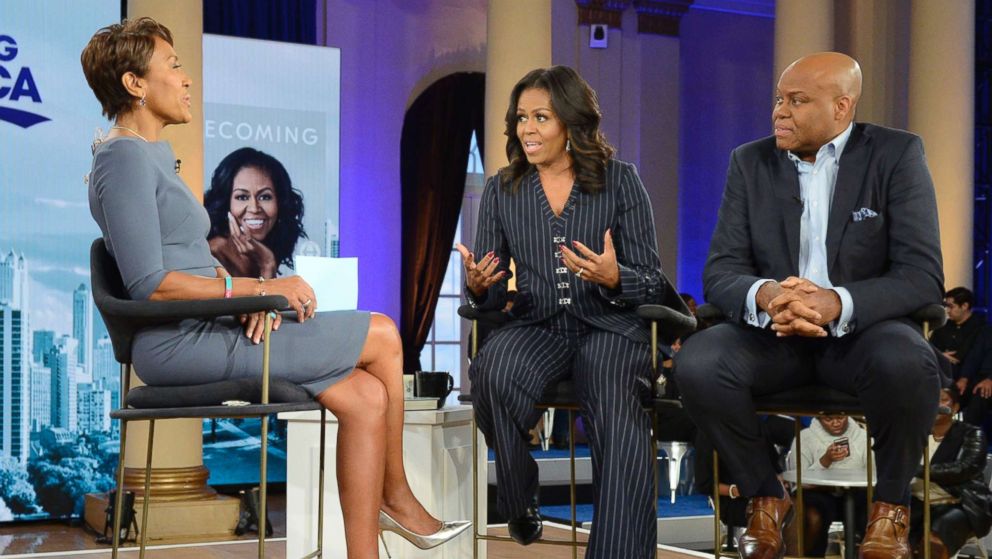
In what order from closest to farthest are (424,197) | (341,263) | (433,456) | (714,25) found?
(433,456) → (341,263) → (424,197) → (714,25)

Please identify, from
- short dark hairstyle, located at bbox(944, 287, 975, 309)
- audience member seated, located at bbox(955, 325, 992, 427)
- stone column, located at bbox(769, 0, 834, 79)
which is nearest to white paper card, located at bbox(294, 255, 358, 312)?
stone column, located at bbox(769, 0, 834, 79)

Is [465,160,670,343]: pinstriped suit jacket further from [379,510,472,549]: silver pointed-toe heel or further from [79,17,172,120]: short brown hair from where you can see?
[79,17,172,120]: short brown hair

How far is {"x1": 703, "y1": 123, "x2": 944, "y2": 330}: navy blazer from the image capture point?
241cm

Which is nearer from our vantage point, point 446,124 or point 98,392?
point 98,392

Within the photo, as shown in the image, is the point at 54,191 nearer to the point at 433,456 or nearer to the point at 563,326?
the point at 433,456

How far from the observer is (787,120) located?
8.50 ft

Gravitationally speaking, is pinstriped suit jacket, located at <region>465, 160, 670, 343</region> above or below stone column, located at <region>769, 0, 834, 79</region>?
below

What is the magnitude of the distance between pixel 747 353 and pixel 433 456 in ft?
4.44

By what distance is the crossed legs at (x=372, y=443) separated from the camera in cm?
237

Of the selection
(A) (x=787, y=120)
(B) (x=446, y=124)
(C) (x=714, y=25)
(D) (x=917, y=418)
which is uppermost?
(C) (x=714, y=25)

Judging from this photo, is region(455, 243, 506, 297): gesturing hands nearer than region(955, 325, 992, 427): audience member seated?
Yes

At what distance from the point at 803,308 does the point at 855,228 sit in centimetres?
31

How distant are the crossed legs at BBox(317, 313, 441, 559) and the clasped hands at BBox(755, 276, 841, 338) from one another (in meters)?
0.81

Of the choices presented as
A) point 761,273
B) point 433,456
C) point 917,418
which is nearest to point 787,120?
point 761,273
